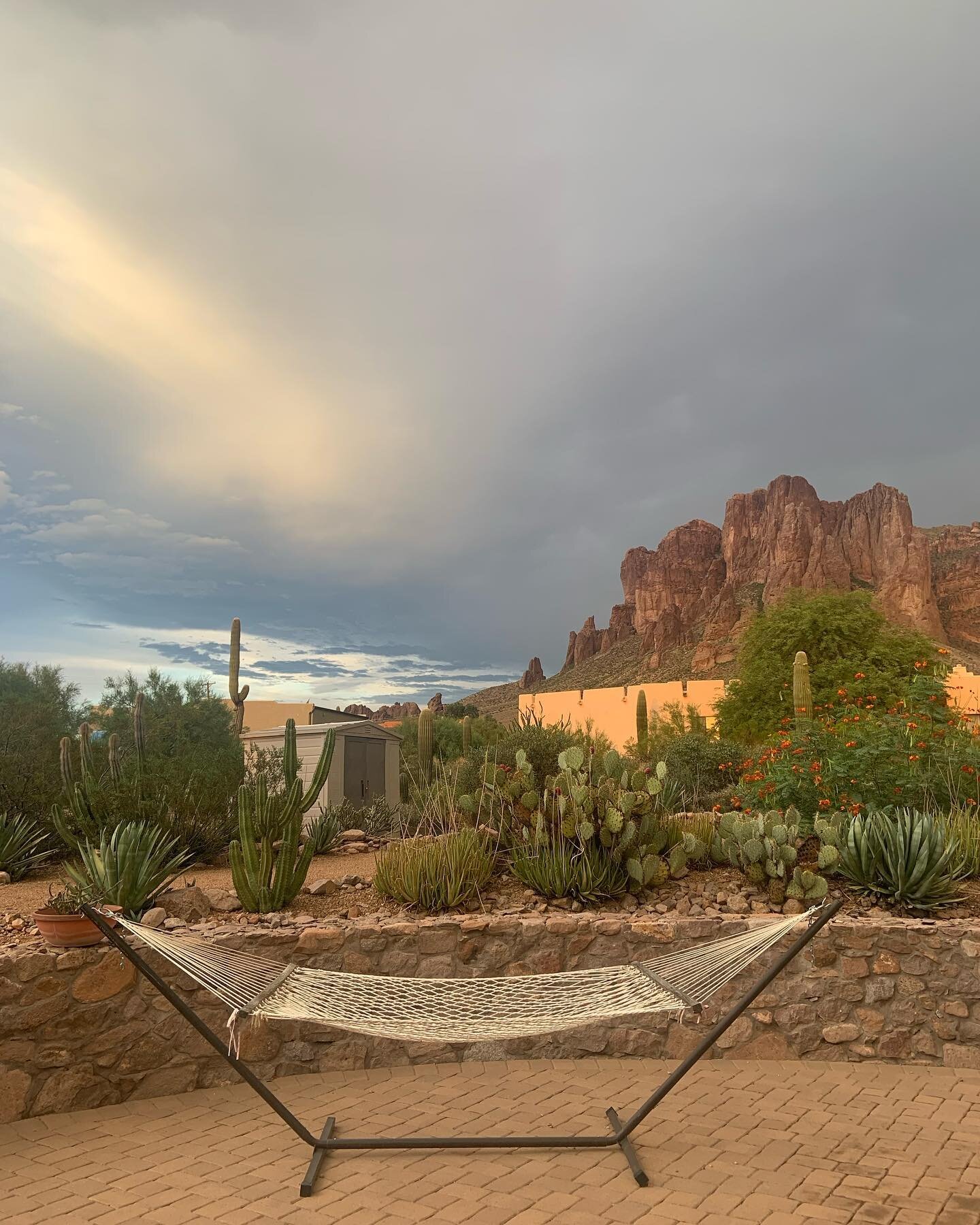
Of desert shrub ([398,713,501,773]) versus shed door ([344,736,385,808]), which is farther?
desert shrub ([398,713,501,773])

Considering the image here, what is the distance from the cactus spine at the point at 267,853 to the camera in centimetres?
524

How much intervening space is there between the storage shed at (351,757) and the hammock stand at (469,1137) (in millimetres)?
10491

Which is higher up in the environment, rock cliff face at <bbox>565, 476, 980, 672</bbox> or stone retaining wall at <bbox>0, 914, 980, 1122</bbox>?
rock cliff face at <bbox>565, 476, 980, 672</bbox>

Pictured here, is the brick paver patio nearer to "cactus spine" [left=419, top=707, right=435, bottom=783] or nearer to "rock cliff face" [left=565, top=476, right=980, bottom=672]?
"cactus spine" [left=419, top=707, right=435, bottom=783]

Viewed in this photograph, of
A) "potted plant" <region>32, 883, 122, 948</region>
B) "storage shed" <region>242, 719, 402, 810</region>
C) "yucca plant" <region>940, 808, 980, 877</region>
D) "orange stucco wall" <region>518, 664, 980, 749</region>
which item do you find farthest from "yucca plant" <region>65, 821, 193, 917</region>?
"orange stucco wall" <region>518, 664, 980, 749</region>

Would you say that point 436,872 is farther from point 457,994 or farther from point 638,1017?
point 457,994

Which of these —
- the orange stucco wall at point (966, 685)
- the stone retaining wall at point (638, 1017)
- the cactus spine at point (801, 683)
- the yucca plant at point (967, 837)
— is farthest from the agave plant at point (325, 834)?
the orange stucco wall at point (966, 685)

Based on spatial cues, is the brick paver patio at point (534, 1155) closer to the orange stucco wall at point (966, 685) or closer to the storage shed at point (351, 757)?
the storage shed at point (351, 757)

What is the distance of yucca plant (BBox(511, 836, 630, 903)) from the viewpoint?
5355mm

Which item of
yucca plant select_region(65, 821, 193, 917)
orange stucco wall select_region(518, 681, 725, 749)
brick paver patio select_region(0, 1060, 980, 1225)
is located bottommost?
brick paver patio select_region(0, 1060, 980, 1225)

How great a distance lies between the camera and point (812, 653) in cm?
2414

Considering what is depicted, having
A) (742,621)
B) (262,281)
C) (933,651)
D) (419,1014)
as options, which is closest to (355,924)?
(419,1014)

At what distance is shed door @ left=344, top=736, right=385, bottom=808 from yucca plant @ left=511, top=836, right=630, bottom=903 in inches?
372

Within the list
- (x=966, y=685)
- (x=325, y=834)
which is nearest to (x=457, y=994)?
(x=325, y=834)
